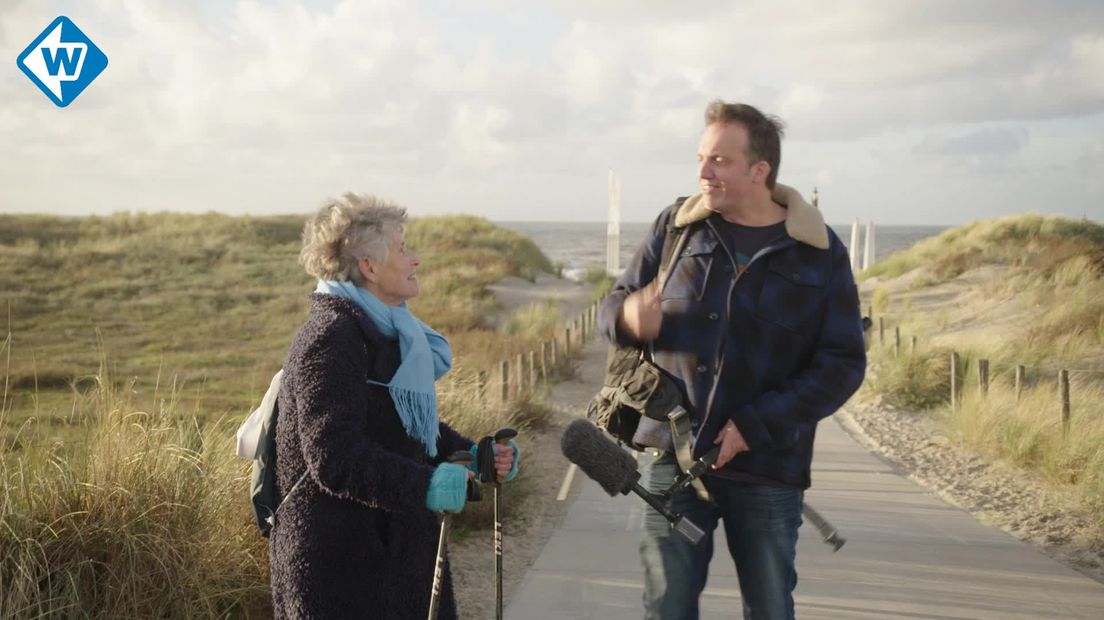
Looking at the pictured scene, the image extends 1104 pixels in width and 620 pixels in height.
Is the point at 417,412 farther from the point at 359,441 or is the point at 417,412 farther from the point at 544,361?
the point at 544,361

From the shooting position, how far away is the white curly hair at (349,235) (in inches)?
108

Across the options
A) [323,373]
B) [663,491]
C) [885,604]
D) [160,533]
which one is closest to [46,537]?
[160,533]

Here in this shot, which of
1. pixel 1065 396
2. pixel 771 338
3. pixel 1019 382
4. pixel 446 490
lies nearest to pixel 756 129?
pixel 771 338

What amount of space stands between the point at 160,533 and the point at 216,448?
820 mm

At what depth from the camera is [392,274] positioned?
2.78 metres

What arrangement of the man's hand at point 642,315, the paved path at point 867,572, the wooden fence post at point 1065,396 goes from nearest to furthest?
Answer: the man's hand at point 642,315 < the paved path at point 867,572 < the wooden fence post at point 1065,396

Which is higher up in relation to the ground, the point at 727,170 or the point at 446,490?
the point at 727,170

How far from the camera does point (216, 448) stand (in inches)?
183

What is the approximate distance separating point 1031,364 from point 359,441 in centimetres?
1150

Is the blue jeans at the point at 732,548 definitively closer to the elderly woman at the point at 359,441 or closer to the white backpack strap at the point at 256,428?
the elderly woman at the point at 359,441

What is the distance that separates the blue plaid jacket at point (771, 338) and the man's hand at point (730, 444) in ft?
0.08

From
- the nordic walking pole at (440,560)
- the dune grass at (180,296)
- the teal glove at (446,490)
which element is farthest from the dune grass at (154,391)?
the teal glove at (446,490)

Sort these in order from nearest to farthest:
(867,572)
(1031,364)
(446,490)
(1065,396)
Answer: (446,490)
(867,572)
(1065,396)
(1031,364)

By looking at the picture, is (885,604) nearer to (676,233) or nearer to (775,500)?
(775,500)
